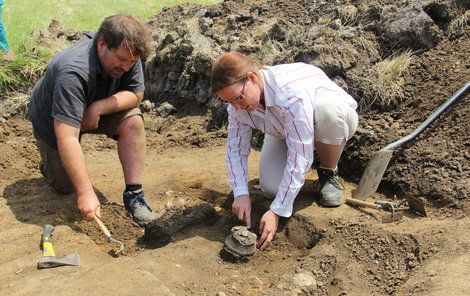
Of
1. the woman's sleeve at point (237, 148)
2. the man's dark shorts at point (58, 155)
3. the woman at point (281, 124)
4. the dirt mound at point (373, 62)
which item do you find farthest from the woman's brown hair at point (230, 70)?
the dirt mound at point (373, 62)

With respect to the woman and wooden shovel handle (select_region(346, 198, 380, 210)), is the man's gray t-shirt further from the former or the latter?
wooden shovel handle (select_region(346, 198, 380, 210))

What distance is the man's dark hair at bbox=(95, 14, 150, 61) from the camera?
3283 millimetres

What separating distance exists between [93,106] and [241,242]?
1.28 meters

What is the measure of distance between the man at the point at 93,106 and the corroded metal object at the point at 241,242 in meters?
0.70

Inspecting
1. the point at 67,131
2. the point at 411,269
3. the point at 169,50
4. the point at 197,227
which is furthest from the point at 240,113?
the point at 169,50

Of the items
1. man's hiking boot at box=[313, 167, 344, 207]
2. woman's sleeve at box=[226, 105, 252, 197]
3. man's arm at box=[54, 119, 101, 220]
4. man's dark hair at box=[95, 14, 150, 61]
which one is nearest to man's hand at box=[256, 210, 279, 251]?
woman's sleeve at box=[226, 105, 252, 197]

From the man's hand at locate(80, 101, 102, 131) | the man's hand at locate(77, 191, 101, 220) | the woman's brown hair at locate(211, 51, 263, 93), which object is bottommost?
the man's hand at locate(77, 191, 101, 220)

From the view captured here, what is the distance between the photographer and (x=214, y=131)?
5.36m

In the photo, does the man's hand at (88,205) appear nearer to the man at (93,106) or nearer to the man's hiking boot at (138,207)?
the man at (93,106)

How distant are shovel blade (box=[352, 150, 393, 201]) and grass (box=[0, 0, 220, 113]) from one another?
3.51 meters

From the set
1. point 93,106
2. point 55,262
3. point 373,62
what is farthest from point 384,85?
point 55,262

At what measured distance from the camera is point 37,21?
845cm

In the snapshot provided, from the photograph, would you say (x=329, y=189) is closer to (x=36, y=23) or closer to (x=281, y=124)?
(x=281, y=124)

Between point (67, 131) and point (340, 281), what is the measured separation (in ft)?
A: 5.76
